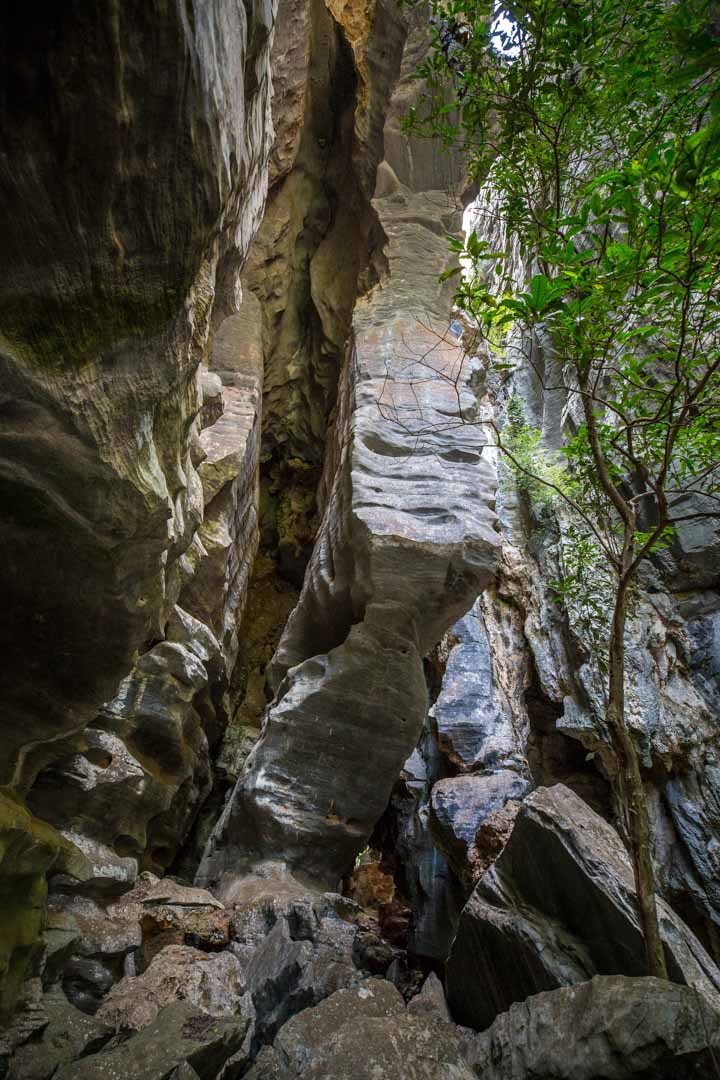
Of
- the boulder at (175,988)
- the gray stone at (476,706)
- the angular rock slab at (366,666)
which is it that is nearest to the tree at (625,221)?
the angular rock slab at (366,666)

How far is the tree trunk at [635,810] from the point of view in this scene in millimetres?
3324

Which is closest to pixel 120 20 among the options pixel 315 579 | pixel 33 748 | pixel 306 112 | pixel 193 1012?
pixel 193 1012

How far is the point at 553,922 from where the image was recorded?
14.6 ft

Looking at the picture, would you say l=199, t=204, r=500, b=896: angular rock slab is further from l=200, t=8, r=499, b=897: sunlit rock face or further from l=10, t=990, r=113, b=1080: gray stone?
l=10, t=990, r=113, b=1080: gray stone

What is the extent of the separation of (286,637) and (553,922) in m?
6.08

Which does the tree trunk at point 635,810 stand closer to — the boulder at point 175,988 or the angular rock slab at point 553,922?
the angular rock slab at point 553,922

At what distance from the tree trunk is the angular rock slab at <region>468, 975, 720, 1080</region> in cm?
17

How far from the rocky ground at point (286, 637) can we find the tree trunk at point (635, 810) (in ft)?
0.64

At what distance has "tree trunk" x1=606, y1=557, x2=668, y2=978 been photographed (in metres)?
3.32

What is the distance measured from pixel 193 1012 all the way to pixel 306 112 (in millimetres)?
15008

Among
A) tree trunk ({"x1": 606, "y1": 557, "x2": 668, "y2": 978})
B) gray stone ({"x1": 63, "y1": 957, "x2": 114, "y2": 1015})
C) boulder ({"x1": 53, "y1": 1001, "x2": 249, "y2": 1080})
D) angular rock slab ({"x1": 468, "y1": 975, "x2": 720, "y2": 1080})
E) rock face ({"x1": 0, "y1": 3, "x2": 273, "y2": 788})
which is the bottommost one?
gray stone ({"x1": 63, "y1": 957, "x2": 114, "y2": 1015})

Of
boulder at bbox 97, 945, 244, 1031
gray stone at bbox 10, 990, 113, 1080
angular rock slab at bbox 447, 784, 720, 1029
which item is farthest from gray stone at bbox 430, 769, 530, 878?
gray stone at bbox 10, 990, 113, 1080

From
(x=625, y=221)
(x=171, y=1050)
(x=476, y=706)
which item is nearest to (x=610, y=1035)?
(x=171, y=1050)

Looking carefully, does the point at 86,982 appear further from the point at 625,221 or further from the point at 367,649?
the point at 625,221
